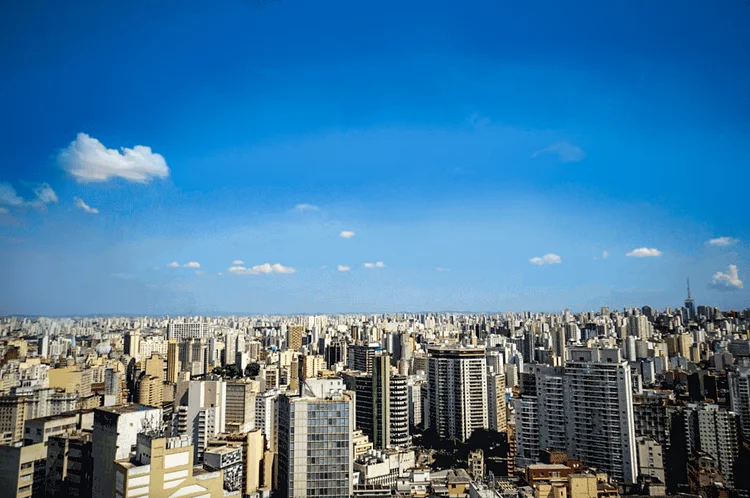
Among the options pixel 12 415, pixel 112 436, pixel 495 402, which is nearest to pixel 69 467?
pixel 112 436

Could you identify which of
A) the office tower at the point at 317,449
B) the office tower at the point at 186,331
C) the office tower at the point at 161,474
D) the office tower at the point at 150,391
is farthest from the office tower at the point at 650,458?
the office tower at the point at 186,331

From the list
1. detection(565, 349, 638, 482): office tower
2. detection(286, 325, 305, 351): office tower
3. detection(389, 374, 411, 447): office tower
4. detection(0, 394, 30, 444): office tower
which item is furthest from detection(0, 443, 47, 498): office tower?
detection(286, 325, 305, 351): office tower

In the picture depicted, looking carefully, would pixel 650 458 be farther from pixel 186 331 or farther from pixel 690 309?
pixel 186 331

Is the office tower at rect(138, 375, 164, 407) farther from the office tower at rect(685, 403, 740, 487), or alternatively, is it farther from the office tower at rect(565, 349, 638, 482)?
the office tower at rect(685, 403, 740, 487)

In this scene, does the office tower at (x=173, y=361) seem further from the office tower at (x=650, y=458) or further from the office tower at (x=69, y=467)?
the office tower at (x=650, y=458)

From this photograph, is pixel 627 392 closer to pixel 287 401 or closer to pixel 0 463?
pixel 287 401
